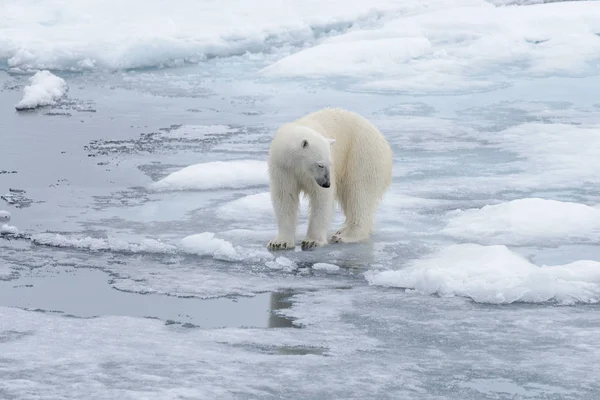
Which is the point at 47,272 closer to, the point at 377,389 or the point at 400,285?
the point at 400,285

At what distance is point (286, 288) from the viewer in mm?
4980

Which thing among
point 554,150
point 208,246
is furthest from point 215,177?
point 554,150

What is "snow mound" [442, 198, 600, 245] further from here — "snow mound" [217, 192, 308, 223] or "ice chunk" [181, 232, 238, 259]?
"ice chunk" [181, 232, 238, 259]

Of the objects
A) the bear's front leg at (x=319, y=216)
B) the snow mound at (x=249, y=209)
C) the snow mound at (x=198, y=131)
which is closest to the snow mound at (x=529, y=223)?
the bear's front leg at (x=319, y=216)

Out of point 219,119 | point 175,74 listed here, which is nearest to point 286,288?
point 219,119

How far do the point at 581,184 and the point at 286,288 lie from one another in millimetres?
3098

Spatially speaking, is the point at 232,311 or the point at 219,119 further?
the point at 219,119

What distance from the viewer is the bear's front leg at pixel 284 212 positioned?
18.6ft

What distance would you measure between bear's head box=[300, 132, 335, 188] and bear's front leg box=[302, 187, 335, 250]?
201mm

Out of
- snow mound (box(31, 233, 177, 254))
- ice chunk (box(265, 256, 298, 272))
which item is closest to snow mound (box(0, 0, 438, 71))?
snow mound (box(31, 233, 177, 254))

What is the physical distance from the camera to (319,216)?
574cm

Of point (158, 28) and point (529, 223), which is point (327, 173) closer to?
point (529, 223)

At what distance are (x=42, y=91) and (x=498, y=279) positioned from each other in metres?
7.26

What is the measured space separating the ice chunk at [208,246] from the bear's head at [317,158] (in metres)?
0.58
